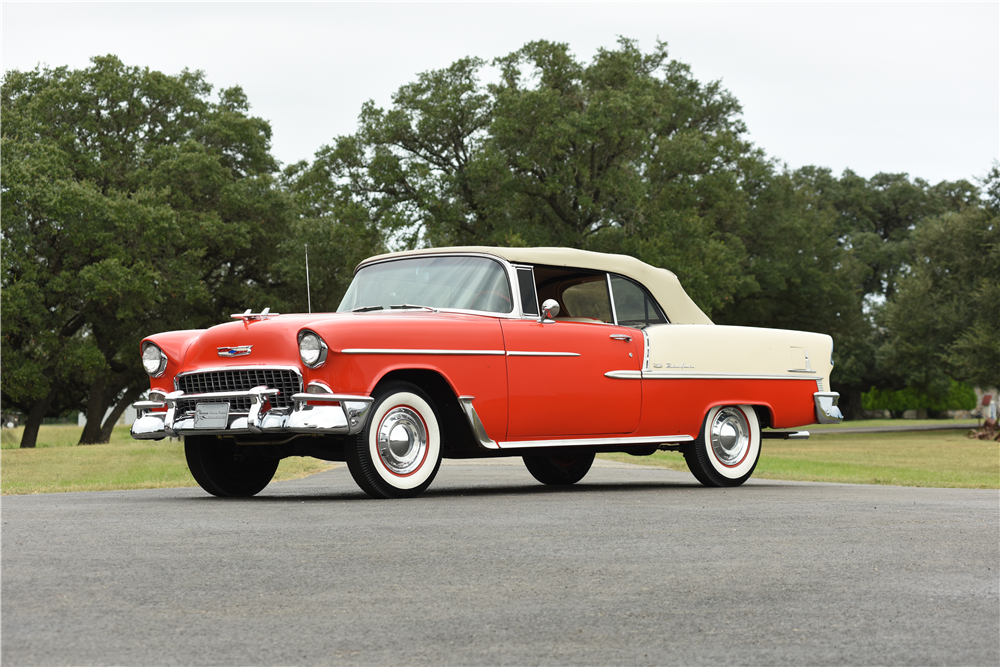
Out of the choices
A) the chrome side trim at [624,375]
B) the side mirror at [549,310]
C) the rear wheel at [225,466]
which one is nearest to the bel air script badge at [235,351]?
the rear wheel at [225,466]

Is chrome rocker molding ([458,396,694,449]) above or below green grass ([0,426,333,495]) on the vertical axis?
above

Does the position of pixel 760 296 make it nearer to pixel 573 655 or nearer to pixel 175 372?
pixel 175 372

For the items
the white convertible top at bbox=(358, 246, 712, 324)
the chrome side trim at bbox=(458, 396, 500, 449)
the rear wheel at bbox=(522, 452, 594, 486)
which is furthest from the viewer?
the rear wheel at bbox=(522, 452, 594, 486)

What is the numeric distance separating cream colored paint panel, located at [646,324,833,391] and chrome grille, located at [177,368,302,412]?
11.4ft

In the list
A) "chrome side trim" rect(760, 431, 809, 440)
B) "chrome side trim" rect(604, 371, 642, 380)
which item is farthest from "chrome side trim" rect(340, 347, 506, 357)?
"chrome side trim" rect(760, 431, 809, 440)

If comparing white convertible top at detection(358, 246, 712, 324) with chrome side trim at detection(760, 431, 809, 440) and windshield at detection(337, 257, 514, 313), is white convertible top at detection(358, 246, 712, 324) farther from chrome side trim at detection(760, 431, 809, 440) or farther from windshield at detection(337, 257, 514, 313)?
chrome side trim at detection(760, 431, 809, 440)

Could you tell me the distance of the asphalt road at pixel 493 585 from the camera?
12.6 ft

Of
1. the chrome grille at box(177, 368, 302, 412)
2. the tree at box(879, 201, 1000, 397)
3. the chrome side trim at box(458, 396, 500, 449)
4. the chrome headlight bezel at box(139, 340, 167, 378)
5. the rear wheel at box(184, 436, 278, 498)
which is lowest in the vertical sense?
the rear wheel at box(184, 436, 278, 498)

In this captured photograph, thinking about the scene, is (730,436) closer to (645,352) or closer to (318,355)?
(645,352)

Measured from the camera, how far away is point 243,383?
8.34m

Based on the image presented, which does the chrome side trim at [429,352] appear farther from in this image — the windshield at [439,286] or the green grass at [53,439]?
the green grass at [53,439]

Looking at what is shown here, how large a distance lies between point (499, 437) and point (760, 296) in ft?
139

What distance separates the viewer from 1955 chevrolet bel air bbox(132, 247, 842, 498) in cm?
Answer: 818

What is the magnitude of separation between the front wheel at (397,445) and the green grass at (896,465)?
6.81m
